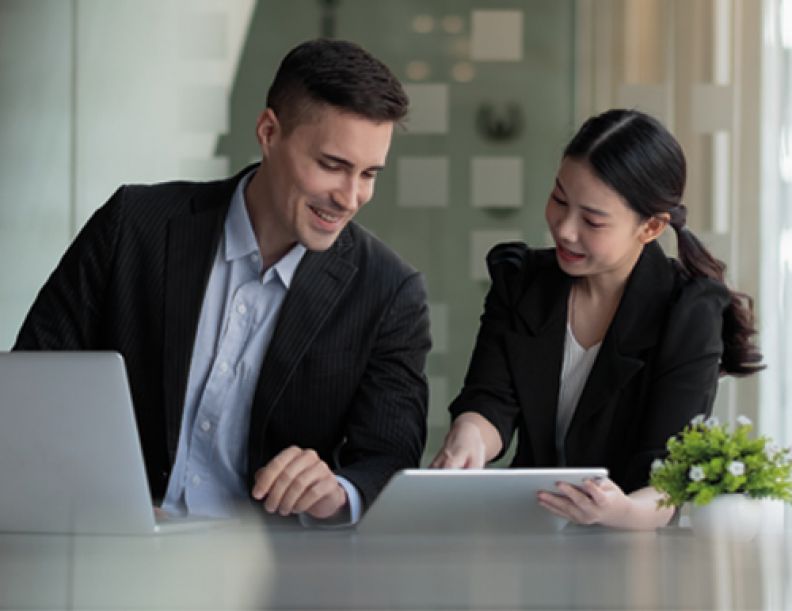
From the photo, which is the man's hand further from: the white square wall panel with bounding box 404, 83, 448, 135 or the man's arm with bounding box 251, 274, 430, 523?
the white square wall panel with bounding box 404, 83, 448, 135

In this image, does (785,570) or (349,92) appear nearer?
(785,570)

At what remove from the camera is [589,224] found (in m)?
2.60

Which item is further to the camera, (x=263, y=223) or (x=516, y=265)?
(x=516, y=265)

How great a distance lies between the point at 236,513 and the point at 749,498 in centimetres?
91

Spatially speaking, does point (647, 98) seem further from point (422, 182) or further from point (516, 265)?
point (516, 265)

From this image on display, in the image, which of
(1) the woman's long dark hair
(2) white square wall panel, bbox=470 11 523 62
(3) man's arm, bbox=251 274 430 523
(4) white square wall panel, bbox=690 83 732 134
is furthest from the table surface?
(2) white square wall panel, bbox=470 11 523 62

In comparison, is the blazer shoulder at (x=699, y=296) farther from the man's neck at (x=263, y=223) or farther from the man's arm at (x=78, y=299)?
the man's arm at (x=78, y=299)

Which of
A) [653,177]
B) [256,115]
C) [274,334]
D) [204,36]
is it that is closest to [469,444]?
[274,334]

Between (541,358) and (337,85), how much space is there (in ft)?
2.11

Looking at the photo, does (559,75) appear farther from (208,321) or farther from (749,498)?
(749,498)

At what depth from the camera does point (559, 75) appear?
18.5ft

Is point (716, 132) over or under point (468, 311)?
over

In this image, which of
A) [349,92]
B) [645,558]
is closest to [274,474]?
[645,558]

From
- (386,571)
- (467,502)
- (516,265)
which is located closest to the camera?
(386,571)
